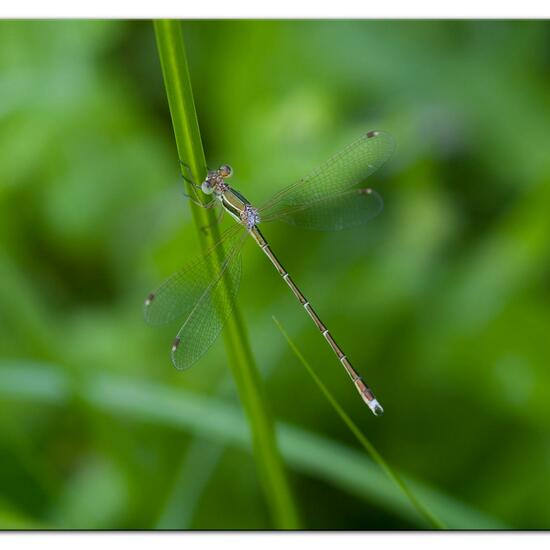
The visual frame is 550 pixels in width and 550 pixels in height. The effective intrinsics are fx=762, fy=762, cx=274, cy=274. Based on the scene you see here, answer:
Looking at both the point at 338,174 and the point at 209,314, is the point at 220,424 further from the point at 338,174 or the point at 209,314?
the point at 338,174

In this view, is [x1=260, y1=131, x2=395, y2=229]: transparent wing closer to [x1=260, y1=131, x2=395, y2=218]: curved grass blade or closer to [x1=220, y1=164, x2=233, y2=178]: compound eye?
[x1=260, y1=131, x2=395, y2=218]: curved grass blade

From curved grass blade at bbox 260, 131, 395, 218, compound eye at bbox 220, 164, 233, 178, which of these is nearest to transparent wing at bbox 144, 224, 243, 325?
compound eye at bbox 220, 164, 233, 178

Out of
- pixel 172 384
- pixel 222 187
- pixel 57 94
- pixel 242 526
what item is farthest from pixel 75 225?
pixel 242 526

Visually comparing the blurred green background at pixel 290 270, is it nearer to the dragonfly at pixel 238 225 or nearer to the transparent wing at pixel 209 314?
the dragonfly at pixel 238 225

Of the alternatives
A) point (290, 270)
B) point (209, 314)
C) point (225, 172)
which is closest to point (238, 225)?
point (225, 172)

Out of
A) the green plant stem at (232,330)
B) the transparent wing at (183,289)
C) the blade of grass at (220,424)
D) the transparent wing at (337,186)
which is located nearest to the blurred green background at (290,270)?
the blade of grass at (220,424)

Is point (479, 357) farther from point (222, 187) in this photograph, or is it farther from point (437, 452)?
point (222, 187)
